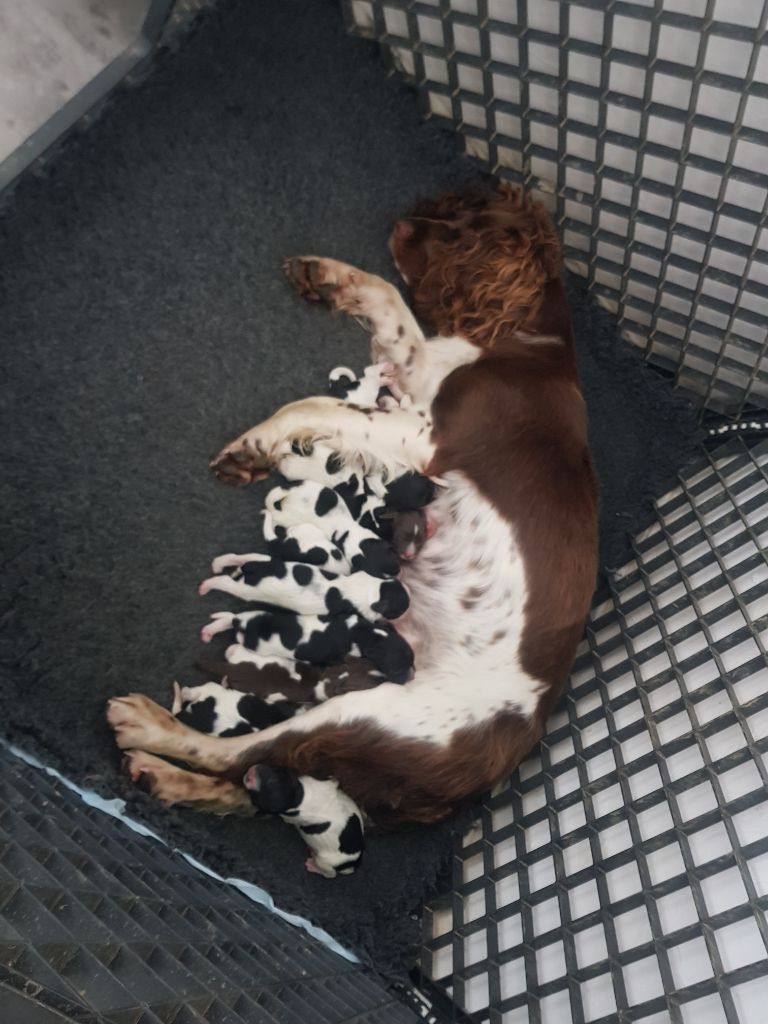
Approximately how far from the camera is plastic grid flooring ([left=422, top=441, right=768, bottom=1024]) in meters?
1.48

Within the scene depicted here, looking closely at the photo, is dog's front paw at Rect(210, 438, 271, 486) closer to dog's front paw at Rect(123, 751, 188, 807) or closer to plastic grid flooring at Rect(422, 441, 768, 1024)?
dog's front paw at Rect(123, 751, 188, 807)

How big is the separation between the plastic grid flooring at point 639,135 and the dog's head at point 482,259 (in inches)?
6.6

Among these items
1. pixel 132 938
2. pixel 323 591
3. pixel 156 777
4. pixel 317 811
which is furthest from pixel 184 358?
pixel 132 938

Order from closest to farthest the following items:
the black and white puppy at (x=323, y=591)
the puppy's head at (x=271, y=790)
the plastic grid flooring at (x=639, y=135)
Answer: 1. the plastic grid flooring at (x=639, y=135)
2. the puppy's head at (x=271, y=790)
3. the black and white puppy at (x=323, y=591)

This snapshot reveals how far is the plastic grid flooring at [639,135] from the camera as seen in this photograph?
64.9 inches

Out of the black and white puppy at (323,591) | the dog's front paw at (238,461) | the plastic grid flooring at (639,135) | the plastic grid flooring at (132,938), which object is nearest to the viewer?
the plastic grid flooring at (132,938)

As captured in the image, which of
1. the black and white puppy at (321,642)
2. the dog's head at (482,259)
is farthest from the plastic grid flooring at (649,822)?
the dog's head at (482,259)

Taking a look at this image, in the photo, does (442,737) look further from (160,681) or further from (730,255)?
(730,255)

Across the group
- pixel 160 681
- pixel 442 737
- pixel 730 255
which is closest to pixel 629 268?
pixel 730 255

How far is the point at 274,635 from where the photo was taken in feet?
6.35

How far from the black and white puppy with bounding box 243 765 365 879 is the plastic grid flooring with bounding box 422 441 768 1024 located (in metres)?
0.32

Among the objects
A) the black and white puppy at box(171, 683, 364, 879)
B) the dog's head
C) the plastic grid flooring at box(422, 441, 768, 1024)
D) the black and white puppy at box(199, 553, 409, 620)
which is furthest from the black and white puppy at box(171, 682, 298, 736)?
the dog's head

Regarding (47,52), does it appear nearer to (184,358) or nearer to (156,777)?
(184,358)

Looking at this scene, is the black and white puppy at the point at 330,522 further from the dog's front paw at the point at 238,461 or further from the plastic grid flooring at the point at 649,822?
the plastic grid flooring at the point at 649,822
